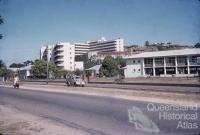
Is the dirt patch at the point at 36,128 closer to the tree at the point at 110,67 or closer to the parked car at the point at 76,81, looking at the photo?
the parked car at the point at 76,81

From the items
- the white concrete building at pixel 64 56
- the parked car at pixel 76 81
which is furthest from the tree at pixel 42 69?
the parked car at pixel 76 81

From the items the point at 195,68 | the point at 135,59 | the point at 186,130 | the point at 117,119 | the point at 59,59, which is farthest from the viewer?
the point at 59,59

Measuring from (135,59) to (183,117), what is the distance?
7892cm

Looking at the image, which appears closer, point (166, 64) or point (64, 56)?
point (166, 64)

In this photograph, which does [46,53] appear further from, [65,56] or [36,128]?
[36,128]

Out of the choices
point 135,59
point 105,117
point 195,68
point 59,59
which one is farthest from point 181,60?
point 59,59

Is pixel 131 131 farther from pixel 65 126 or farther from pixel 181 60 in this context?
pixel 181 60

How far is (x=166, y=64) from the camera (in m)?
83.0

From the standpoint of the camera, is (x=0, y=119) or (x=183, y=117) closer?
(x=183, y=117)

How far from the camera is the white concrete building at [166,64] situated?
78375mm

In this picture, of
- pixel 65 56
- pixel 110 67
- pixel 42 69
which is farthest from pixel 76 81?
pixel 65 56

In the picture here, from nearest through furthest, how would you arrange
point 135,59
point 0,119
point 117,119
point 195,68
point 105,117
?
point 117,119, point 105,117, point 0,119, point 195,68, point 135,59

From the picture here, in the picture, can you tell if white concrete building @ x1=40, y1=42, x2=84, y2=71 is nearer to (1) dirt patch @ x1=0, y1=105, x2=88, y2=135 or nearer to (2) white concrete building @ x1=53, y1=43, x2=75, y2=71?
(2) white concrete building @ x1=53, y1=43, x2=75, y2=71

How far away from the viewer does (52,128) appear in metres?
12.5
